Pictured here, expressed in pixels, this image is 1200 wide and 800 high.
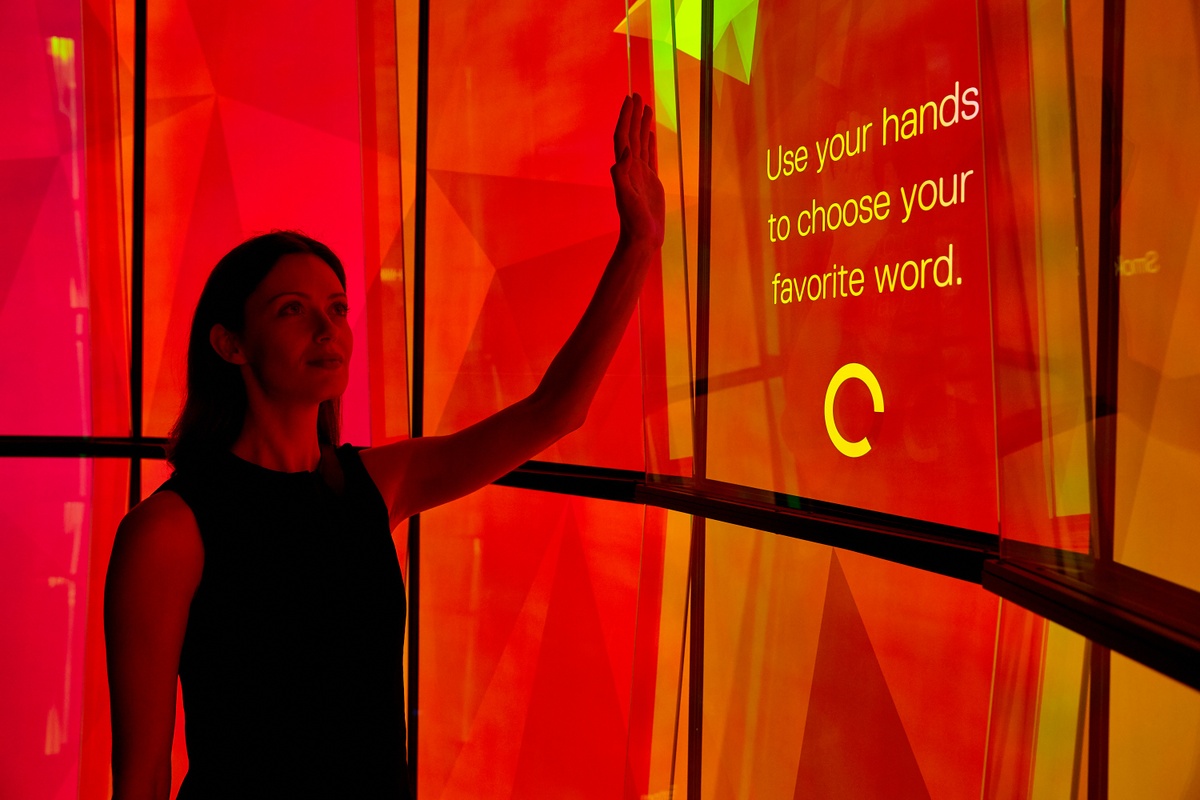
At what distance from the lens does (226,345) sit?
1.93 meters

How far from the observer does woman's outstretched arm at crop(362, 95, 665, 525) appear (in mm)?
2070

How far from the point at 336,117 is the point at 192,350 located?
A: 2961 mm

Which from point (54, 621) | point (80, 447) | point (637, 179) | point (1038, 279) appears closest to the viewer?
point (1038, 279)

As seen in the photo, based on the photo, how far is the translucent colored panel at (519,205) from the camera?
11.9 feet

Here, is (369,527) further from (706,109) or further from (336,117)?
(336,117)

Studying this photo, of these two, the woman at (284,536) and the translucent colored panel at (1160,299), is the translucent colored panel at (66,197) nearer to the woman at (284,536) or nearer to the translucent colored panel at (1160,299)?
the woman at (284,536)

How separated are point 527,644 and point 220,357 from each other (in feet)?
7.69

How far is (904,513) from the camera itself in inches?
80.7

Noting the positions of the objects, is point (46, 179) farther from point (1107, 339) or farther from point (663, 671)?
point (1107, 339)

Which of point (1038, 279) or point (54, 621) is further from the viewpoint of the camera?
point (54, 621)

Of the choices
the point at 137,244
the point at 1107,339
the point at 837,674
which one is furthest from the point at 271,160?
the point at 1107,339

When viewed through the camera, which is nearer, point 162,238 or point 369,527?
point 369,527

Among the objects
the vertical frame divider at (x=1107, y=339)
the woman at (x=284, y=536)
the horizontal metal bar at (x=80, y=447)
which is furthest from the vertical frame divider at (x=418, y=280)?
the vertical frame divider at (x=1107, y=339)

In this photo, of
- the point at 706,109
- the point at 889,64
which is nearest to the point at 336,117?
the point at 706,109
